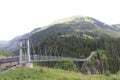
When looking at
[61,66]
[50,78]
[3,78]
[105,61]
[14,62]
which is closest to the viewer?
[3,78]

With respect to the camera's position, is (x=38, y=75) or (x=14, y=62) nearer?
(x=38, y=75)

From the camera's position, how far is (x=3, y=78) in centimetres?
4150

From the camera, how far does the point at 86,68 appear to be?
152375mm

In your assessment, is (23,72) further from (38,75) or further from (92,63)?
(92,63)

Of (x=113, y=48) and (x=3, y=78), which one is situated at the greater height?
(x=113, y=48)

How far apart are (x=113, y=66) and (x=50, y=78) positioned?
135578 mm

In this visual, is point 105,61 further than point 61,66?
Yes

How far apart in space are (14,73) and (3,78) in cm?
346

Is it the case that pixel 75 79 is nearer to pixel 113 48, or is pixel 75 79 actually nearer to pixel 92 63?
pixel 92 63

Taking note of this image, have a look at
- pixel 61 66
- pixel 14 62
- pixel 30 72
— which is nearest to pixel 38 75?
pixel 30 72

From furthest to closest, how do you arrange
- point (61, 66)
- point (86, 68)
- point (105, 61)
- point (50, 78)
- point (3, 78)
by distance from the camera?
point (105, 61), point (86, 68), point (61, 66), point (50, 78), point (3, 78)

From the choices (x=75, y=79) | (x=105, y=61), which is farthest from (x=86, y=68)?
(x=75, y=79)

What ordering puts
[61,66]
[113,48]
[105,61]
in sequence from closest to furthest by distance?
1. [61,66]
2. [105,61]
3. [113,48]

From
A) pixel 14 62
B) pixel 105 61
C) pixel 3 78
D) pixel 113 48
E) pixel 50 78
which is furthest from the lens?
pixel 113 48
